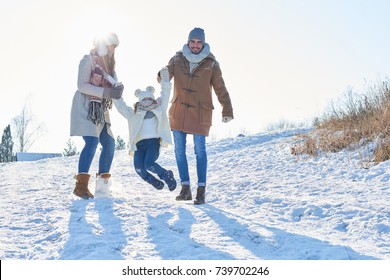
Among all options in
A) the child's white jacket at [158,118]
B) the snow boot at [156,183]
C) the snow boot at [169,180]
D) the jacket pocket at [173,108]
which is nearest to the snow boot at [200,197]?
the snow boot at [169,180]

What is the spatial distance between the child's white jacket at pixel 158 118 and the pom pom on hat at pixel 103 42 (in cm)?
61

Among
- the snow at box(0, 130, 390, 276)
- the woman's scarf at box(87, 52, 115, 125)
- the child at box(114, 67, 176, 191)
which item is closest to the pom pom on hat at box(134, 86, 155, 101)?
the child at box(114, 67, 176, 191)

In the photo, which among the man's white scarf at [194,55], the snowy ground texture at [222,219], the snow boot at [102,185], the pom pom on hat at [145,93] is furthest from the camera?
the pom pom on hat at [145,93]

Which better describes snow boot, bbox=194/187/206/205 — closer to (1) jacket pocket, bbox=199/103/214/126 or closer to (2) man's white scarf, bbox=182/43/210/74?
(1) jacket pocket, bbox=199/103/214/126

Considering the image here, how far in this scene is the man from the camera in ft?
16.3

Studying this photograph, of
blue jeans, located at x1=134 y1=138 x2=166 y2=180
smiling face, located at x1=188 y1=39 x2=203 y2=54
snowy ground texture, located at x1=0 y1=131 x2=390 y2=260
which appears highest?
smiling face, located at x1=188 y1=39 x2=203 y2=54

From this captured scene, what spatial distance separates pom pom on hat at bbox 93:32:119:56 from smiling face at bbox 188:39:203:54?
34.5 inches

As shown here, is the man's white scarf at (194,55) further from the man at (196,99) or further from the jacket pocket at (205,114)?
the jacket pocket at (205,114)

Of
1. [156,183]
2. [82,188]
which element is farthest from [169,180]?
[82,188]

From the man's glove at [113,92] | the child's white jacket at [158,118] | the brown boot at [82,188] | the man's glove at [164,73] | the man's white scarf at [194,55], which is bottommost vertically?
the brown boot at [82,188]

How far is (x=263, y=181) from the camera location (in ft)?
20.5

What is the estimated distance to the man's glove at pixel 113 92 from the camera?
481cm

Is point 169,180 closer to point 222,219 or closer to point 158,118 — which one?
point 158,118
